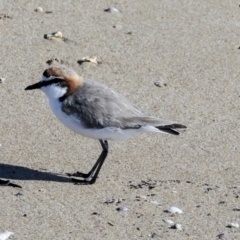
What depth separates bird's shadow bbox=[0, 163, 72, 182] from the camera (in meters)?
7.21

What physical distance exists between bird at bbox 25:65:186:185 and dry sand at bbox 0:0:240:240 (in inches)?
14.8

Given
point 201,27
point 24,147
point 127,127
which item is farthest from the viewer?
point 201,27

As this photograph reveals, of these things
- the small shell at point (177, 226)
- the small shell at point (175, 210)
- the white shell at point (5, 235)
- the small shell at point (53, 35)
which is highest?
the small shell at point (53, 35)

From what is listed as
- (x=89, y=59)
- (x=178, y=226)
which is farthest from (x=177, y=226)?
(x=89, y=59)

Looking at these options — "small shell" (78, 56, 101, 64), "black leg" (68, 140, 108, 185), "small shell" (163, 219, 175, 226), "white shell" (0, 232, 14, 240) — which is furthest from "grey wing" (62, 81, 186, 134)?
"small shell" (78, 56, 101, 64)

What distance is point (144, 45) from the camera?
9.36 meters

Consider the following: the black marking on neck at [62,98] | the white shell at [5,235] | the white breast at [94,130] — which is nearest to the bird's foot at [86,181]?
the white breast at [94,130]

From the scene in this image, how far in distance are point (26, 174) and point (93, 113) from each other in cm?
76

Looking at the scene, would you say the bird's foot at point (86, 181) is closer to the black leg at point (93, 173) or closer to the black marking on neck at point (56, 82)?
the black leg at point (93, 173)

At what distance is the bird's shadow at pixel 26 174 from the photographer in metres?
7.21

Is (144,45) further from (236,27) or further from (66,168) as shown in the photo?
(66,168)

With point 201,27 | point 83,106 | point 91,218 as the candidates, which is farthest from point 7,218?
point 201,27

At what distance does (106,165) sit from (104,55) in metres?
1.88

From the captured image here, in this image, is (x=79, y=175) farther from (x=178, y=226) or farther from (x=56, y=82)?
(x=178, y=226)
